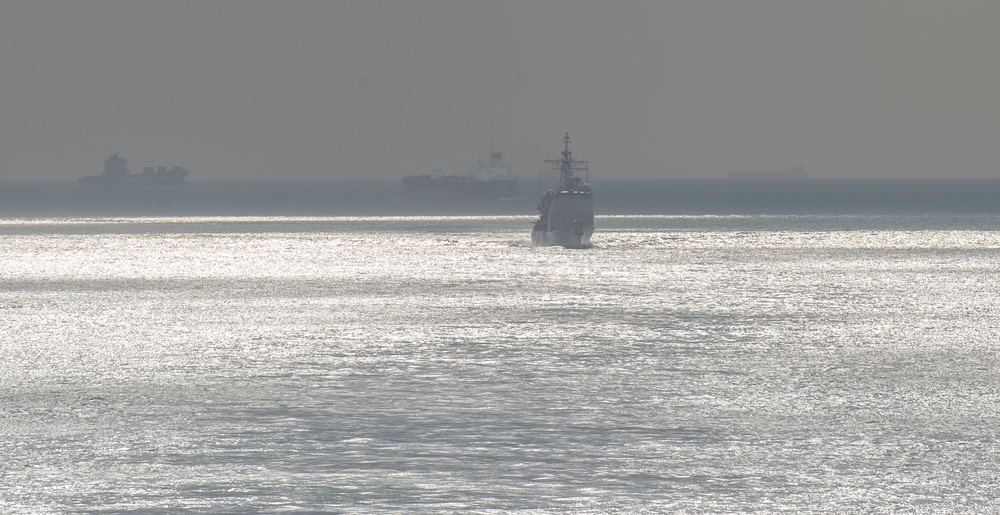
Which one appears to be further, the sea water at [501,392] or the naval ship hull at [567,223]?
the naval ship hull at [567,223]

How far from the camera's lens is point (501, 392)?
26.6 meters

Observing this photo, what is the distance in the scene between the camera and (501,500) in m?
17.4

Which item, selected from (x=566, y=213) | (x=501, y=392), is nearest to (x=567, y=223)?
(x=566, y=213)

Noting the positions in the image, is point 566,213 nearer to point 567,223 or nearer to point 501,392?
point 567,223

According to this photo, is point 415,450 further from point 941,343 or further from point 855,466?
point 941,343

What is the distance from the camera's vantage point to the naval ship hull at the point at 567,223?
9475 centimetres

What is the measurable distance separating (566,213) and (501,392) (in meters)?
69.8

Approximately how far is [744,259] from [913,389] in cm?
5289

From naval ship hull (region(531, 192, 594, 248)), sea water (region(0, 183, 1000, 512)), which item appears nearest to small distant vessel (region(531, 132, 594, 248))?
naval ship hull (region(531, 192, 594, 248))

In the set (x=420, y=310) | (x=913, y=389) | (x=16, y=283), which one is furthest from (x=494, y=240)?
(x=913, y=389)

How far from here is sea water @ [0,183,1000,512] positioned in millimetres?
18266

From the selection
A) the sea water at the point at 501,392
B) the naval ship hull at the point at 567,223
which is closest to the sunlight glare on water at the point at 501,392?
the sea water at the point at 501,392

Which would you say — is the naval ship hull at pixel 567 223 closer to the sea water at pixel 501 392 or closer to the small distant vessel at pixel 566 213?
the small distant vessel at pixel 566 213

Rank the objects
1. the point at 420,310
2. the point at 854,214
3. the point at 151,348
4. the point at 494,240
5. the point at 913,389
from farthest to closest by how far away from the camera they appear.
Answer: the point at 854,214, the point at 494,240, the point at 420,310, the point at 151,348, the point at 913,389
